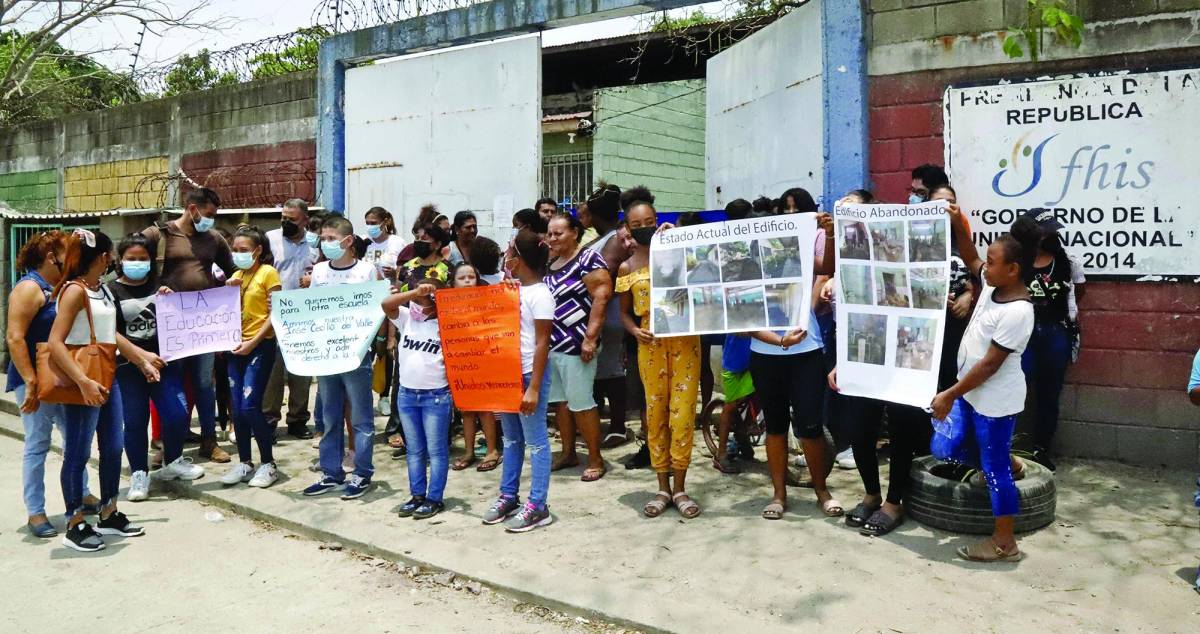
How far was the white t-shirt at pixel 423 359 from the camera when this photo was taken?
508cm

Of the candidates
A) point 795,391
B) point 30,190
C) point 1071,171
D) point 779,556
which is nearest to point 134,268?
point 795,391

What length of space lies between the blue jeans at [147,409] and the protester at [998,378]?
4835 millimetres

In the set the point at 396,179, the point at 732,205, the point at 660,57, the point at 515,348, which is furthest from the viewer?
the point at 660,57

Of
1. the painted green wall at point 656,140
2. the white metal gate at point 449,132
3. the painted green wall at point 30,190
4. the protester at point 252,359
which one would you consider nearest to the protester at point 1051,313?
the white metal gate at point 449,132

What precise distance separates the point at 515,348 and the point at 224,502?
92.2 inches

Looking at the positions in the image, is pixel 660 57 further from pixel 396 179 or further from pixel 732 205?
pixel 732 205

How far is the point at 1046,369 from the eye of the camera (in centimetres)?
569

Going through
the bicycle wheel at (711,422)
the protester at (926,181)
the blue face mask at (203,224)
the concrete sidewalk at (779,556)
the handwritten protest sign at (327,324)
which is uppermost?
the protester at (926,181)

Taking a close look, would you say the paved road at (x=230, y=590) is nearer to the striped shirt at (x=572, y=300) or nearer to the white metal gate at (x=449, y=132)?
the striped shirt at (x=572, y=300)

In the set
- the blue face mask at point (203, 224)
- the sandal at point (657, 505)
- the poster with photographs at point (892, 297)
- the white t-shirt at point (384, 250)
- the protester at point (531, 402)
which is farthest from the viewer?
the white t-shirt at point (384, 250)

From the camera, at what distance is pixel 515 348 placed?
4895 millimetres

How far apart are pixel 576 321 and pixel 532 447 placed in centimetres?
94

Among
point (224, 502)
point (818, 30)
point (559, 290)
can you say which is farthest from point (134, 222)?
point (818, 30)

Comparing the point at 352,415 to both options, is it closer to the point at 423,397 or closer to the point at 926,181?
the point at 423,397
